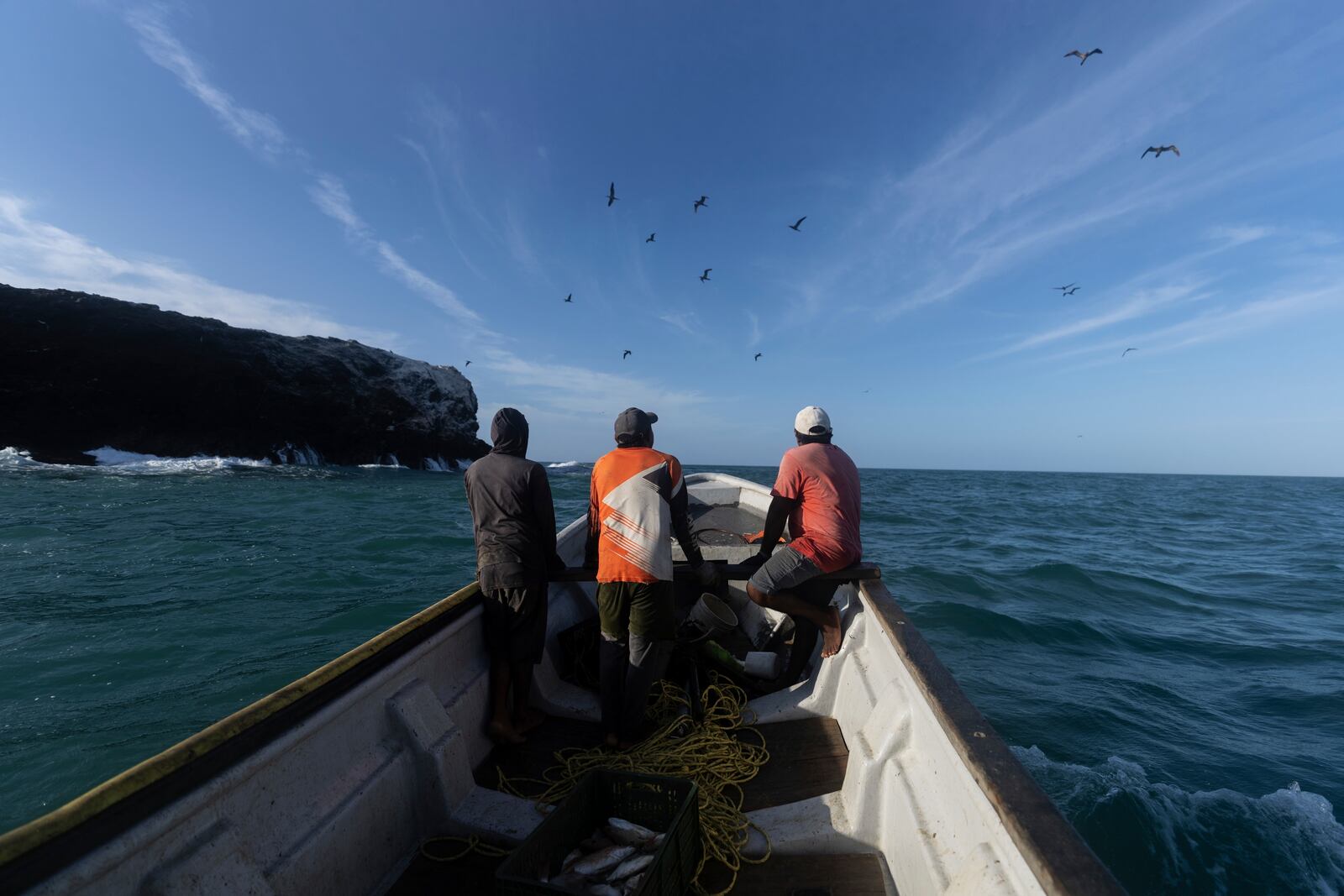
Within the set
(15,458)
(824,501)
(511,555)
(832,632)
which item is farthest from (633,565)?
(15,458)

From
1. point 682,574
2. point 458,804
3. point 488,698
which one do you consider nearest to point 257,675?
point 488,698

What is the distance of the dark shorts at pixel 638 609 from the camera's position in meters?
3.14

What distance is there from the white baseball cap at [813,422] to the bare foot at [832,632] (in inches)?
48.2

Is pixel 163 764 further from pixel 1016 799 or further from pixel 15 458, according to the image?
pixel 15 458

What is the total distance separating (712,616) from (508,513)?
1.95m

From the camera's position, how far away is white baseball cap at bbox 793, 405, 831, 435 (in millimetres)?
3893

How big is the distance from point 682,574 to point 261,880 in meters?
2.70

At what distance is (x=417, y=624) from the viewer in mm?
2750

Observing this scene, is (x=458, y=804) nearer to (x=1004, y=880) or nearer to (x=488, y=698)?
(x=488, y=698)

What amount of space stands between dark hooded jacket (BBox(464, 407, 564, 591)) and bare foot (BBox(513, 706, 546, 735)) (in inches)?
34.3

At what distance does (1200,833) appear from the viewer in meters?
3.93

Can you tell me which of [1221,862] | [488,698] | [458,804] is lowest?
[1221,862]

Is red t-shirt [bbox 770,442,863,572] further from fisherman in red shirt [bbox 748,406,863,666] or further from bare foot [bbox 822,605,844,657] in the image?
bare foot [bbox 822,605,844,657]

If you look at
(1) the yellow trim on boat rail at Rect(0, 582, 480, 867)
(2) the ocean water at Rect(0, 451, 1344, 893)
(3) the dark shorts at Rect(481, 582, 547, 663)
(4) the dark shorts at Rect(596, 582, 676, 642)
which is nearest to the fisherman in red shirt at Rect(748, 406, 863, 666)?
(4) the dark shorts at Rect(596, 582, 676, 642)
